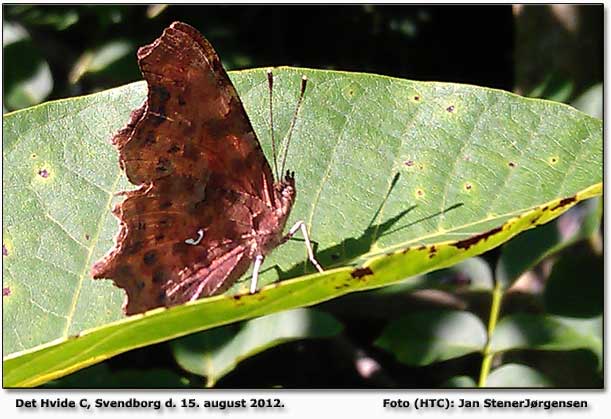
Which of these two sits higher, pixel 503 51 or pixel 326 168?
pixel 503 51

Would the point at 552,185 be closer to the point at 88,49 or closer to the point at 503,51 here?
the point at 88,49

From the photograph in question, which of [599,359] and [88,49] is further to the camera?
[88,49]

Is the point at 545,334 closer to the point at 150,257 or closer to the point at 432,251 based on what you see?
the point at 150,257

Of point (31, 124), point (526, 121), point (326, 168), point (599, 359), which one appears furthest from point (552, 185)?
point (31, 124)

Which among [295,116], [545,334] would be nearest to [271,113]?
[295,116]

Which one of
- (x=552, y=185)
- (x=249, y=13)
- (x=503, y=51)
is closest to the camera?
(x=552, y=185)

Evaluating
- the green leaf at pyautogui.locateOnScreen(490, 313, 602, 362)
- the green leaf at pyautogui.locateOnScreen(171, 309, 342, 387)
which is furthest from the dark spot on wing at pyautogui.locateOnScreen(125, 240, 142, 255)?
the green leaf at pyautogui.locateOnScreen(490, 313, 602, 362)
